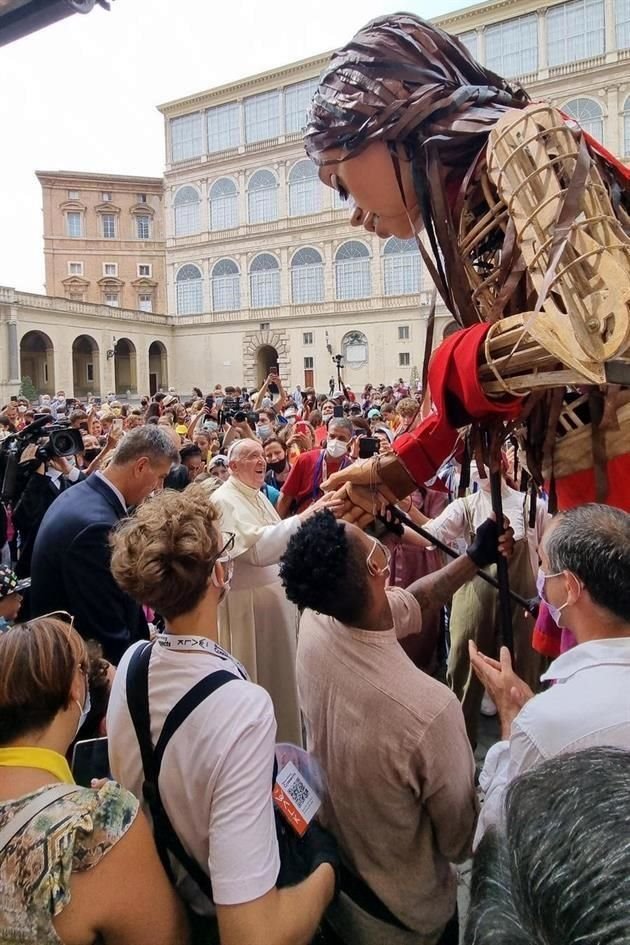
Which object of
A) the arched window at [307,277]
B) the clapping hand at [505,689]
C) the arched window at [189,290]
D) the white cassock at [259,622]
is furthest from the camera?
the arched window at [189,290]

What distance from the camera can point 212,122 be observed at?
4481 cm

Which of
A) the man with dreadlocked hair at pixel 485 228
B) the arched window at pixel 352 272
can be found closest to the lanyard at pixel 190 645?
the man with dreadlocked hair at pixel 485 228

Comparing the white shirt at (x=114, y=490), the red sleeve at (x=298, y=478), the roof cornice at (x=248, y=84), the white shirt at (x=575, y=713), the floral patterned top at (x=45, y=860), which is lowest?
the floral patterned top at (x=45, y=860)

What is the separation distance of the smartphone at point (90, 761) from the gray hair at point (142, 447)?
5.60ft

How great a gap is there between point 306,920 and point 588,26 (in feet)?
134

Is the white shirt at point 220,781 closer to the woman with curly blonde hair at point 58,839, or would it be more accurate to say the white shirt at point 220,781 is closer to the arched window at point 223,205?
the woman with curly blonde hair at point 58,839

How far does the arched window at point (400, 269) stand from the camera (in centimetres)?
3831

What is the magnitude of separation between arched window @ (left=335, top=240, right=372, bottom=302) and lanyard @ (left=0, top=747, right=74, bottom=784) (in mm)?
40511

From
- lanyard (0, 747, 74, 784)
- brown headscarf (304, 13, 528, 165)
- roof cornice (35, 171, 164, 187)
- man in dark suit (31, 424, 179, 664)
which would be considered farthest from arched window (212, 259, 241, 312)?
lanyard (0, 747, 74, 784)

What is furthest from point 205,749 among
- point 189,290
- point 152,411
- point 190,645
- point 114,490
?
point 189,290

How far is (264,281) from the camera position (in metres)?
44.0

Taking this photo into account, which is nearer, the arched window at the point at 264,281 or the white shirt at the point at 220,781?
the white shirt at the point at 220,781

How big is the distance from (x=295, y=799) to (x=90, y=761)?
678 mm

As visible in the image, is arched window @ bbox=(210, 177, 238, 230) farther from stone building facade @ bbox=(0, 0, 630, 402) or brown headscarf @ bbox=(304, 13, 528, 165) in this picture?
brown headscarf @ bbox=(304, 13, 528, 165)
